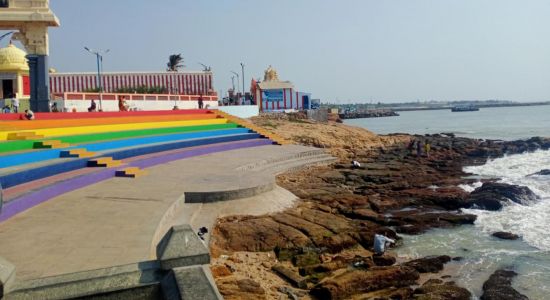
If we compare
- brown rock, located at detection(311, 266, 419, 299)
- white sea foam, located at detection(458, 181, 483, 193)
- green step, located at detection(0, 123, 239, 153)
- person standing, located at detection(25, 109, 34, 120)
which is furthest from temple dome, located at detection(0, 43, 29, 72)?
brown rock, located at detection(311, 266, 419, 299)

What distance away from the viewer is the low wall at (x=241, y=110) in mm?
31003

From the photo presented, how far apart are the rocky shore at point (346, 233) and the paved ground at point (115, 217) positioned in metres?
0.87

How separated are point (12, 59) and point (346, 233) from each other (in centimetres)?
2290

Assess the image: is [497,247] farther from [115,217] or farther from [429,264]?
[115,217]

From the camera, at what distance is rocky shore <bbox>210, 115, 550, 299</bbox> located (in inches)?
286

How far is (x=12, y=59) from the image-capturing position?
1011 inches

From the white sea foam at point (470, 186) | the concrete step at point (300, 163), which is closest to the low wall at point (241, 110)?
the concrete step at point (300, 163)

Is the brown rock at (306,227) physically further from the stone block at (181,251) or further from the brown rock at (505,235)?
the stone block at (181,251)

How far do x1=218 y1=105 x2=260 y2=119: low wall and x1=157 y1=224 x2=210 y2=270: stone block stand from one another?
85.2 ft

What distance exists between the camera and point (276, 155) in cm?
1748

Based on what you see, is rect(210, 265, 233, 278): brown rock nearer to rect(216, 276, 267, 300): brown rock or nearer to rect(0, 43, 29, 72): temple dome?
rect(216, 276, 267, 300): brown rock

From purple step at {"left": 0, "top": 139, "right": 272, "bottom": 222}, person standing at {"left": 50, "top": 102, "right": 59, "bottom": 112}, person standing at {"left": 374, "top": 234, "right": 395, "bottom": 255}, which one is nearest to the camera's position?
purple step at {"left": 0, "top": 139, "right": 272, "bottom": 222}

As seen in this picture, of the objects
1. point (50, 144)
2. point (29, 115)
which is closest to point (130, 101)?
point (29, 115)

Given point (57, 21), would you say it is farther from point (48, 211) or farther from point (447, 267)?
point (447, 267)
